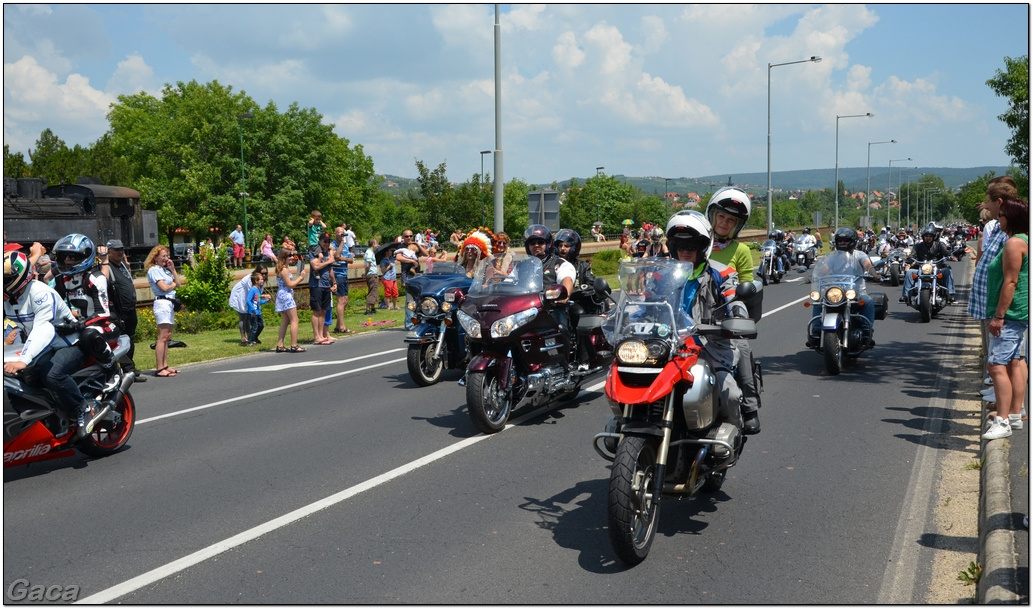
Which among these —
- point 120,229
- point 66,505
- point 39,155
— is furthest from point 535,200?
point 39,155

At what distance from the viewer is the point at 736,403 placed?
561cm

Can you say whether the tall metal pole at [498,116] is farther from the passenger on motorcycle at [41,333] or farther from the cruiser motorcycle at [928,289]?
the passenger on motorcycle at [41,333]

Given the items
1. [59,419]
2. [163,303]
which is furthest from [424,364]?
[59,419]

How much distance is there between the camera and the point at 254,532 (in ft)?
18.6

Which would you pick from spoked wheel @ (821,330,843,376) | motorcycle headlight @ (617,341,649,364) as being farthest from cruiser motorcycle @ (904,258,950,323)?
motorcycle headlight @ (617,341,649,364)

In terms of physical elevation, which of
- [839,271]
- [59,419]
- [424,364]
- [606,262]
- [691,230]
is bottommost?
[424,364]

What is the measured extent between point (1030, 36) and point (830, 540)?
4.12 meters

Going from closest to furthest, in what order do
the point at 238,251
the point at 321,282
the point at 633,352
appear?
the point at 633,352
the point at 321,282
the point at 238,251

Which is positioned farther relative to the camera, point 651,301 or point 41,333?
point 41,333

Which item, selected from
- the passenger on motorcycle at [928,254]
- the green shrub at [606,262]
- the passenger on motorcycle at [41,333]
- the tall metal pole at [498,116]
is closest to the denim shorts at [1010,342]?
the passenger on motorcycle at [41,333]

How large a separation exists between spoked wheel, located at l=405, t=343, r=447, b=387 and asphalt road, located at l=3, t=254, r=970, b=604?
94 centimetres

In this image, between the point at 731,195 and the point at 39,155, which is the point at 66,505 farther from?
the point at 39,155

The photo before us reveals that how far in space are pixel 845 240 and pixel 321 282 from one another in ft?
27.4

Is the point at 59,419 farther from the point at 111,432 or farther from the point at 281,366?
the point at 281,366
